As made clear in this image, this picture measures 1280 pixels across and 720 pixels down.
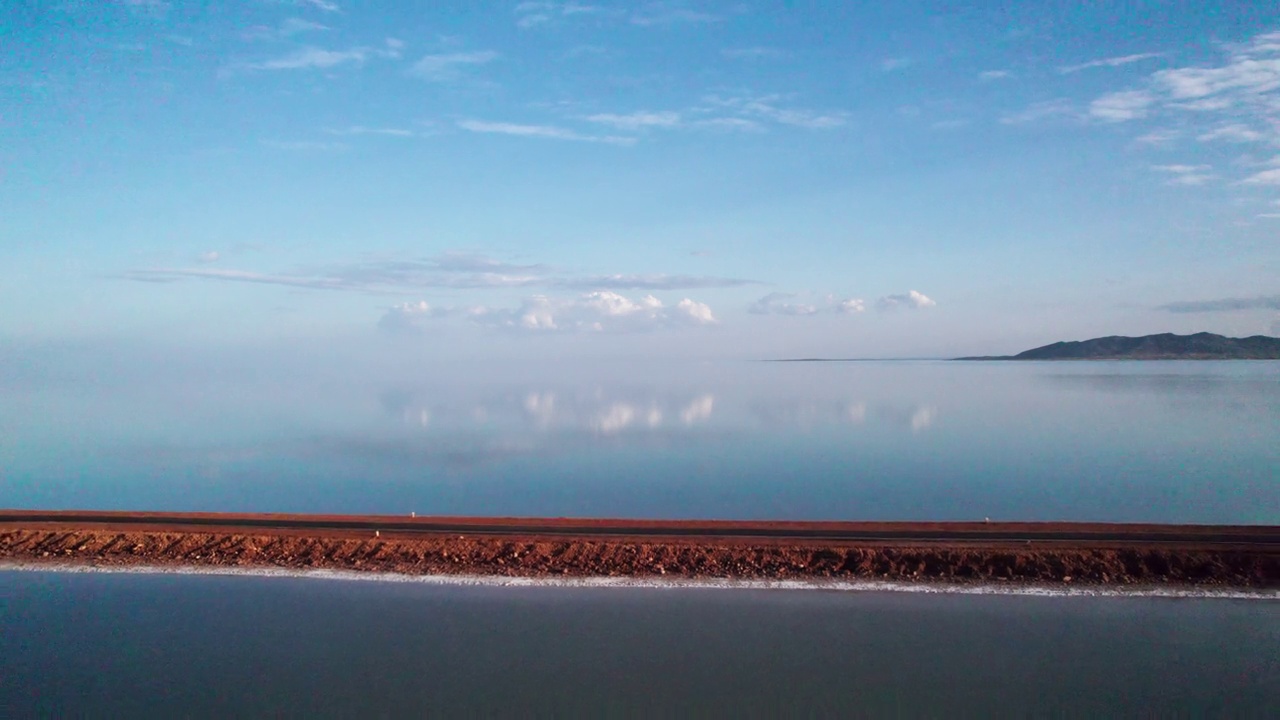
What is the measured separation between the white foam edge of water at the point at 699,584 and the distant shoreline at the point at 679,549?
96mm

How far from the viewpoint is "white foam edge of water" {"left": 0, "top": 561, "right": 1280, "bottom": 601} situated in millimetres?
10172

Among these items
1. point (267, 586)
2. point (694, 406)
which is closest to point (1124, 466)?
point (267, 586)

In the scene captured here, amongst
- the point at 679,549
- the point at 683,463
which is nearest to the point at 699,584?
the point at 679,549

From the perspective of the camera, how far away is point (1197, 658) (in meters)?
8.29

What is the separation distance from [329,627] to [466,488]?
8151mm

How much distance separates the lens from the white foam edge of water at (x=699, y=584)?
10.2 meters

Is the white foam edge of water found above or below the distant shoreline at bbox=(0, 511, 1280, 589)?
below

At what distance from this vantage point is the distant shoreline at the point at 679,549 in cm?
1076

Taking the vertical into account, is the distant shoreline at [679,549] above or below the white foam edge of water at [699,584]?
above

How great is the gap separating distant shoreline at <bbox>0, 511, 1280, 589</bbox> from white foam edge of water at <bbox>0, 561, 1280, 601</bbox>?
0.10 metres

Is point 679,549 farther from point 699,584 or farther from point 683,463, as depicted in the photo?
point 683,463

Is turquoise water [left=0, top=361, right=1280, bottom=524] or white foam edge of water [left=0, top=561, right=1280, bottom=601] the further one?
turquoise water [left=0, top=361, right=1280, bottom=524]

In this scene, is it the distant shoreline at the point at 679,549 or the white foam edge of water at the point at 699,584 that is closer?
the white foam edge of water at the point at 699,584

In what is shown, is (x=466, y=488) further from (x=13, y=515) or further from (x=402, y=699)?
(x=402, y=699)
